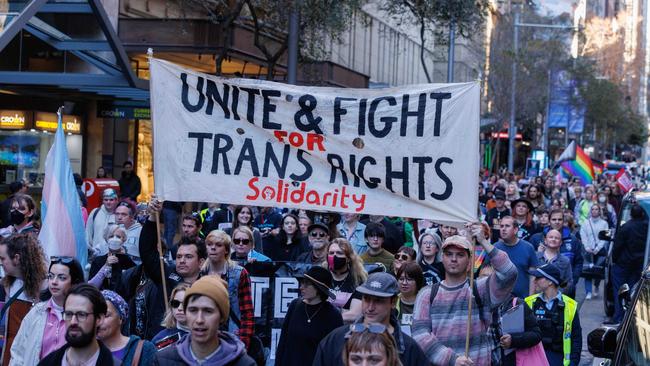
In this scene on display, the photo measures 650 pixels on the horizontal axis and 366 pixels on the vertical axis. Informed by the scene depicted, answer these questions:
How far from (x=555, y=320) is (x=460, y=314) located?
7.59 feet

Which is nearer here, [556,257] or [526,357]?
[526,357]

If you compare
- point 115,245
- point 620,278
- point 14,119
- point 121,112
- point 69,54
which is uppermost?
point 69,54

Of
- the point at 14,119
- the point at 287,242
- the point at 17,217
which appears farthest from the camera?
the point at 14,119

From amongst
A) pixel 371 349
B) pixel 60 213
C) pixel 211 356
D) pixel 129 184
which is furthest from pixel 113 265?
pixel 129 184

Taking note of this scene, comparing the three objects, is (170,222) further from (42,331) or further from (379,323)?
(379,323)

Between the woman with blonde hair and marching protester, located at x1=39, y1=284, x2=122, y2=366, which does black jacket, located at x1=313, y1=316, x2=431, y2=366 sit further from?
the woman with blonde hair

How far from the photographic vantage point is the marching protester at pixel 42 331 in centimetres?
654

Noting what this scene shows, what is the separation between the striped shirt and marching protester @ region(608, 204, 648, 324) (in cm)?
831

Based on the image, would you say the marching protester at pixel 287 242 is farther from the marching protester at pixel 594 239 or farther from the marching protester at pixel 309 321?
the marching protester at pixel 594 239

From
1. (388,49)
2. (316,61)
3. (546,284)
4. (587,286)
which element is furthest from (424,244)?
(388,49)

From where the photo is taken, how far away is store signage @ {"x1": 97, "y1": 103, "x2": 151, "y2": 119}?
23.7 metres

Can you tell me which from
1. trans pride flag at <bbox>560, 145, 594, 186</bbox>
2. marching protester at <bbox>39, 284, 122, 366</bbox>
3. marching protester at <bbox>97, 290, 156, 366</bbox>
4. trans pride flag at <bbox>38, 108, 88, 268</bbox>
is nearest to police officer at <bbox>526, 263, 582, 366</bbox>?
trans pride flag at <bbox>38, 108, 88, 268</bbox>

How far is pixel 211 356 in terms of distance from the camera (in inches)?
218

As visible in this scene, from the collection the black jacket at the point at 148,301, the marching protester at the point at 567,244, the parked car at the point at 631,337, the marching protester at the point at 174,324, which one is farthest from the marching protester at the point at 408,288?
the marching protester at the point at 567,244
